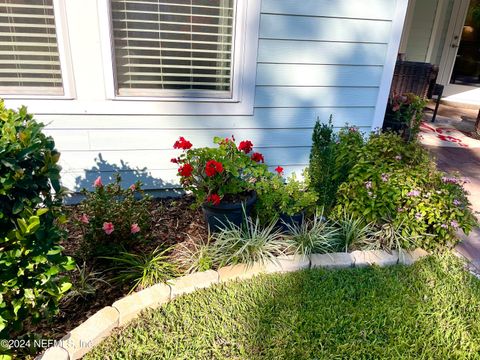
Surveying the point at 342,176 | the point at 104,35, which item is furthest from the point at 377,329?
the point at 104,35

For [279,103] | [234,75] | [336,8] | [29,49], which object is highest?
[336,8]

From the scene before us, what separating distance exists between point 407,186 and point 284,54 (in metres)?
1.38

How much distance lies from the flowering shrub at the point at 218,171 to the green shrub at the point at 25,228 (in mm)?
1068

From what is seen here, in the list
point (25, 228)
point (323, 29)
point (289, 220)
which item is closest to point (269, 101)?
point (323, 29)

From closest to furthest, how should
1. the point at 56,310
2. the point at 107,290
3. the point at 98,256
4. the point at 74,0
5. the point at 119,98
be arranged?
the point at 56,310 < the point at 107,290 < the point at 98,256 < the point at 74,0 < the point at 119,98

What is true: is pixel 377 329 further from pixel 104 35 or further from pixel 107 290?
pixel 104 35

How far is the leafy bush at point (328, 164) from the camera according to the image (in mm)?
2838

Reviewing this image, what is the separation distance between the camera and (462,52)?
7184 millimetres

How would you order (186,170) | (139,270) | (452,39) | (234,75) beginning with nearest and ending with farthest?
(139,270)
(186,170)
(234,75)
(452,39)

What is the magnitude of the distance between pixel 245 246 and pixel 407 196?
1.19 metres

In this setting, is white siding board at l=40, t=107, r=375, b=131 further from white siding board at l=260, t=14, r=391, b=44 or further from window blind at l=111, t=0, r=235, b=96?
white siding board at l=260, t=14, r=391, b=44

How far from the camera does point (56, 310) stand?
1.66 m

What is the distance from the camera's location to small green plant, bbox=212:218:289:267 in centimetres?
236

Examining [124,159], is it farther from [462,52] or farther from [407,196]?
[462,52]
